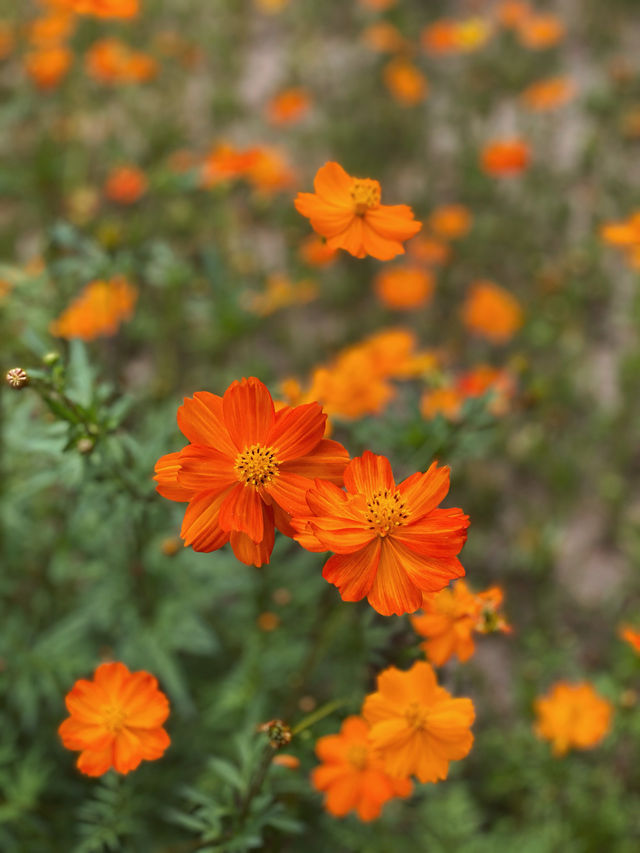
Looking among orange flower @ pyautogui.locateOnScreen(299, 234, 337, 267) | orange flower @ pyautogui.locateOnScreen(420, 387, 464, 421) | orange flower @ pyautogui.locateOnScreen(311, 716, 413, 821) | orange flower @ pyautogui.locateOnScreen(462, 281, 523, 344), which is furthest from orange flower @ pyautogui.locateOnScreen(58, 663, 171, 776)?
orange flower @ pyautogui.locateOnScreen(462, 281, 523, 344)

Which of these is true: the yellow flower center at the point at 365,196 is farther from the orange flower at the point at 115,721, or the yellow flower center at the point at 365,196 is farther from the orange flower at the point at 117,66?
the orange flower at the point at 117,66

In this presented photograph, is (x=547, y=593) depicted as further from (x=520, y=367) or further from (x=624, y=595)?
(x=520, y=367)

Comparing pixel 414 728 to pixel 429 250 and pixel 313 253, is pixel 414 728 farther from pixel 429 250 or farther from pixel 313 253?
pixel 429 250

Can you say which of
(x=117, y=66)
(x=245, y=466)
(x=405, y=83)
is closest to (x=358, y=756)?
(x=245, y=466)

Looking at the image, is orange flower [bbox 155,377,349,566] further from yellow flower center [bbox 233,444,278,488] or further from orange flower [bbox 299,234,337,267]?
orange flower [bbox 299,234,337,267]

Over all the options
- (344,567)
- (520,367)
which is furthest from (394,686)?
(520,367)

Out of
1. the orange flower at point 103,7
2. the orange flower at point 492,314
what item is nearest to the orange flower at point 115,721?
the orange flower at point 103,7

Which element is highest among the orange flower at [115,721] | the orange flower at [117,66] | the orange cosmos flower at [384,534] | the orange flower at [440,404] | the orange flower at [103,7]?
the orange flower at [117,66]

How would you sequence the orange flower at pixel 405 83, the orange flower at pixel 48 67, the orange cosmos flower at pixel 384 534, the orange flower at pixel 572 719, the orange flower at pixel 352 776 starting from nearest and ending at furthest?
the orange cosmos flower at pixel 384 534
the orange flower at pixel 352 776
the orange flower at pixel 572 719
the orange flower at pixel 48 67
the orange flower at pixel 405 83
